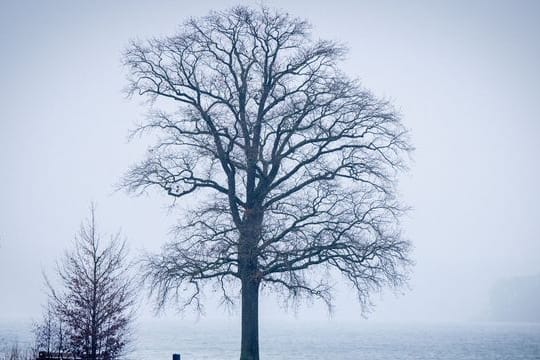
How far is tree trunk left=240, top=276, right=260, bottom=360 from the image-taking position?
25.0 m

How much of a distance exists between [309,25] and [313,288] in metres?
10.5

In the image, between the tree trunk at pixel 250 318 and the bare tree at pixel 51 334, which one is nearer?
the bare tree at pixel 51 334

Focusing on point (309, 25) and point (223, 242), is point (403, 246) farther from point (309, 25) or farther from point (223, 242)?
point (309, 25)

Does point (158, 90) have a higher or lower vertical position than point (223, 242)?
higher

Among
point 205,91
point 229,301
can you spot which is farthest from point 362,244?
point 205,91

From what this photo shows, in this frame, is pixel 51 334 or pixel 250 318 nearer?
pixel 51 334

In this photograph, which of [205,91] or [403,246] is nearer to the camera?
[403,246]

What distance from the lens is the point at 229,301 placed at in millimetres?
25484

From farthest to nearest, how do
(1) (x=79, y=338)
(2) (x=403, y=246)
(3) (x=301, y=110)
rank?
1. (3) (x=301, y=110)
2. (2) (x=403, y=246)
3. (1) (x=79, y=338)

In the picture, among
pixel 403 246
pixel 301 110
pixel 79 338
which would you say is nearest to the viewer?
pixel 79 338

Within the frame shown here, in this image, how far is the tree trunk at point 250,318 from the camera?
25016 millimetres

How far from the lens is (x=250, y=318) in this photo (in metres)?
25.2

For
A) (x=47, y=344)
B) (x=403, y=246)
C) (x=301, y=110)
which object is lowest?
(x=47, y=344)

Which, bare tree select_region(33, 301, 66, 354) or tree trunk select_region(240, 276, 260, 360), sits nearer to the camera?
bare tree select_region(33, 301, 66, 354)
